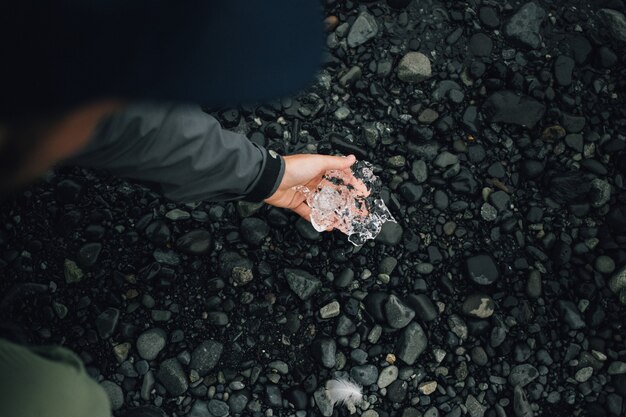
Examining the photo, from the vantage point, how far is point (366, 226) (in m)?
2.65

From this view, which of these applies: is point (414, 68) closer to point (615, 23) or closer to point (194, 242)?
point (615, 23)

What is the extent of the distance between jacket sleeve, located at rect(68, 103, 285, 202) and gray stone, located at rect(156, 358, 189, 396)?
0.88 meters

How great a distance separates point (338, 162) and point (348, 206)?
24 centimetres

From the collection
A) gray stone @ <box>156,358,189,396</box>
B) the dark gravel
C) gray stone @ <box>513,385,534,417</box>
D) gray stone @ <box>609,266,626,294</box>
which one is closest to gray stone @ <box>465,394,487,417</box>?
the dark gravel

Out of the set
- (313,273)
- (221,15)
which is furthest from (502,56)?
(221,15)

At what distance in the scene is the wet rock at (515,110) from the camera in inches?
110

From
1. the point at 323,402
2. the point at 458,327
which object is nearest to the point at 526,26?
the point at 458,327

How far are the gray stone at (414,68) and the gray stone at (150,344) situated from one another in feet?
5.74

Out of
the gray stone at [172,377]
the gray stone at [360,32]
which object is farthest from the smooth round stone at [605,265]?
the gray stone at [172,377]

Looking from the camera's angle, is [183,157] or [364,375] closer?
[183,157]

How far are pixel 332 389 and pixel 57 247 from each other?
145 cm

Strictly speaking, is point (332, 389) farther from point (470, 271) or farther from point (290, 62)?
point (290, 62)

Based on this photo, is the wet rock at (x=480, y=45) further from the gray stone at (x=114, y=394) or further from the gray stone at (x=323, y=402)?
the gray stone at (x=114, y=394)

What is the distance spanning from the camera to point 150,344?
8.29ft
